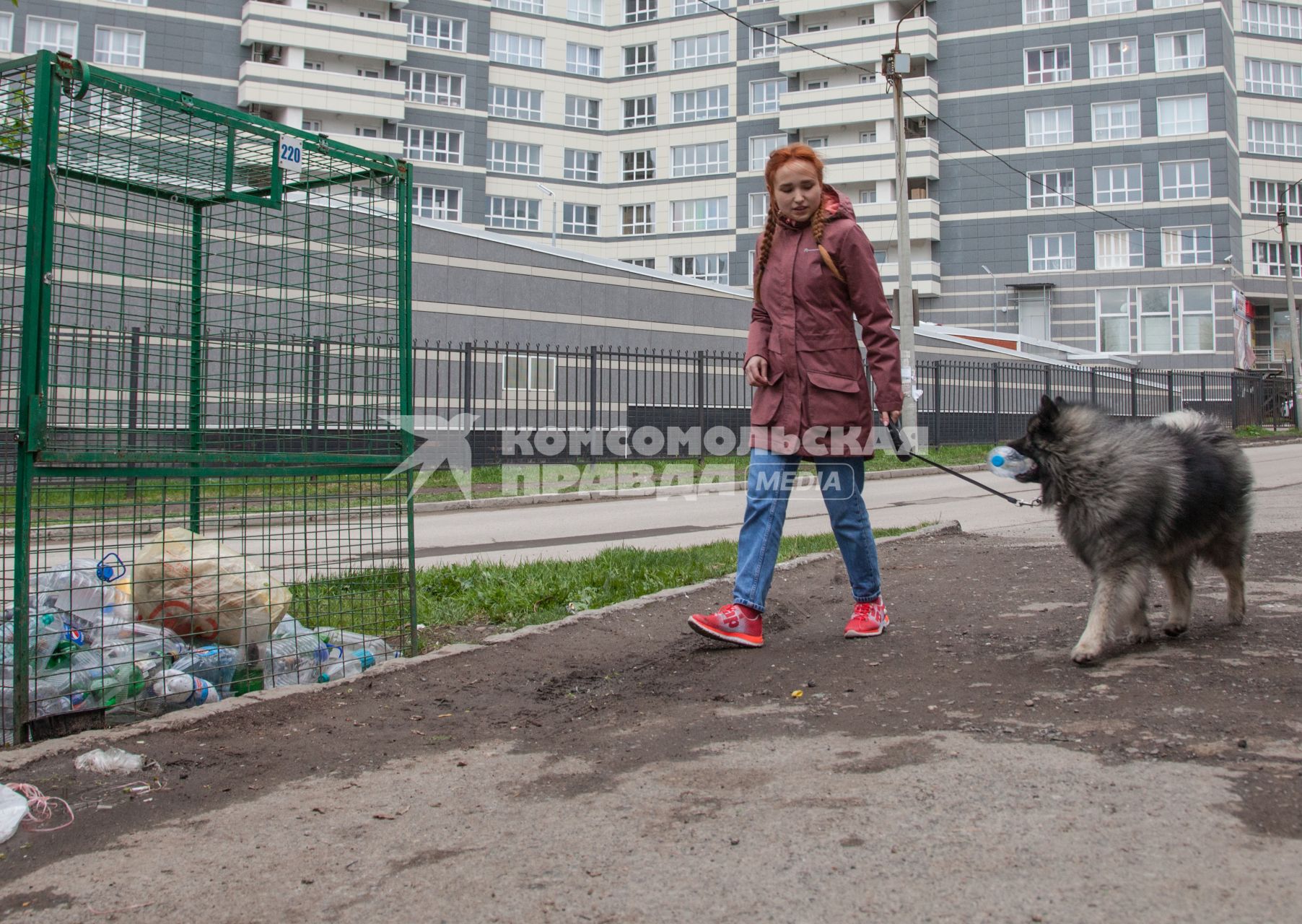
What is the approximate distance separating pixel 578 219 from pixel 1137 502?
5359 cm

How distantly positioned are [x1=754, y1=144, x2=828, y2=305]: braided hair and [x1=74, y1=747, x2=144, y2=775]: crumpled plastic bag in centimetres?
311

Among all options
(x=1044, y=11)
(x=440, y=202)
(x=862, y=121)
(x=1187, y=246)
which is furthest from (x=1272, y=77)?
(x=440, y=202)

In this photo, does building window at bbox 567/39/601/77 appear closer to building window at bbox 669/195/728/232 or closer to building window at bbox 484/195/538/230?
building window at bbox 484/195/538/230

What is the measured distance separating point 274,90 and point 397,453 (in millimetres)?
47484

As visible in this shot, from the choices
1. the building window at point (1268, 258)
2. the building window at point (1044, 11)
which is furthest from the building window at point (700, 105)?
the building window at point (1268, 258)

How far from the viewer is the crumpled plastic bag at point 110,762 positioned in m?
3.29

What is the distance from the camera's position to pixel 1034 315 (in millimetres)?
49719

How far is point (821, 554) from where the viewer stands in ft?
24.5

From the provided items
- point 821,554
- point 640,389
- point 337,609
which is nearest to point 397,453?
point 337,609

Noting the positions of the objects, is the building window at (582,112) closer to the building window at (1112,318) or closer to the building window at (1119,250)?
the building window at (1119,250)

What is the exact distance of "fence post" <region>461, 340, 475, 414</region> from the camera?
18750 millimetres

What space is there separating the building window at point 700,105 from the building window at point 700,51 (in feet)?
4.66

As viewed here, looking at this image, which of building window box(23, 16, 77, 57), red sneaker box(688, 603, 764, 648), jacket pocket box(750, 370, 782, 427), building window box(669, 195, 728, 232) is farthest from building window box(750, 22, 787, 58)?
red sneaker box(688, 603, 764, 648)

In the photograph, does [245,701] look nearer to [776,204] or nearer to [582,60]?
[776,204]
